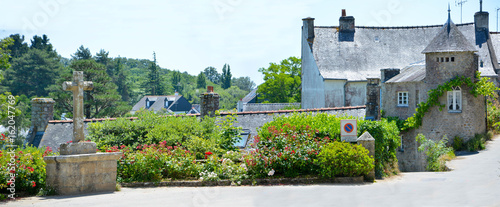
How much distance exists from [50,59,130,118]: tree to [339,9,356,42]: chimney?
21341mm

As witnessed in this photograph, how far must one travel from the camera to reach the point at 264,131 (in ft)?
43.3

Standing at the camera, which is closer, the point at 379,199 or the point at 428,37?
the point at 379,199

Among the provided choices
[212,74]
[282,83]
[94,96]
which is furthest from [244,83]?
[94,96]

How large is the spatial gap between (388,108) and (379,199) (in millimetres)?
19643

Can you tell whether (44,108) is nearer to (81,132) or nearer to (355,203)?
(81,132)

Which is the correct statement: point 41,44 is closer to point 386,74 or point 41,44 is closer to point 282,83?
point 282,83

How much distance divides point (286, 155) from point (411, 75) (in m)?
17.9

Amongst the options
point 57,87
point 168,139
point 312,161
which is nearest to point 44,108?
point 168,139

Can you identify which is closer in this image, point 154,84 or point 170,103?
point 170,103

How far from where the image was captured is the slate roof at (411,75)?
86.9 ft

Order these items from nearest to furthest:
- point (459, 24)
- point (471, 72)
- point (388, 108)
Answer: point (471, 72) < point (388, 108) < point (459, 24)

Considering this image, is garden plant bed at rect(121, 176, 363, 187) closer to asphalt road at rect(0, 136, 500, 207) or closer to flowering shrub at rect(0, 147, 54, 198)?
asphalt road at rect(0, 136, 500, 207)

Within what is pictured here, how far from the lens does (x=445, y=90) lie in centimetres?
2461

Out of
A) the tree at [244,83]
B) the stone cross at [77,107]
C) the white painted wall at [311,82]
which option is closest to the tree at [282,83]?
the white painted wall at [311,82]
